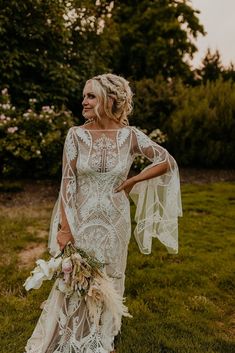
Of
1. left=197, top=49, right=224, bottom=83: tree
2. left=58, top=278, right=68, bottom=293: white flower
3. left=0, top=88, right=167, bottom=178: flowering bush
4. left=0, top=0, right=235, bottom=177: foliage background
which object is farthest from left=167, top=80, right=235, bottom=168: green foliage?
left=58, top=278, right=68, bottom=293: white flower

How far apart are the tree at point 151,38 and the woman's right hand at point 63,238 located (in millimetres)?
18753

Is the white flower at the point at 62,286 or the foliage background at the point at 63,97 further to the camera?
the foliage background at the point at 63,97

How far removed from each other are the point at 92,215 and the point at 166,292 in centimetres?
224

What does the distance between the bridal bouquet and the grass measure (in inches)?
36.6

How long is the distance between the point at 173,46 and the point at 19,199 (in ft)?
54.0

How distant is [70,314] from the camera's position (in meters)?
3.81

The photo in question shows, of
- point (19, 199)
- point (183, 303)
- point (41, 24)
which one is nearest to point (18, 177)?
point (19, 199)

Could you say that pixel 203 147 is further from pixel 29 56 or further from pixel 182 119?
pixel 29 56

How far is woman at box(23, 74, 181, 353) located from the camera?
3674mm

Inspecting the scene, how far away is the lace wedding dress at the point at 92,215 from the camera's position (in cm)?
371

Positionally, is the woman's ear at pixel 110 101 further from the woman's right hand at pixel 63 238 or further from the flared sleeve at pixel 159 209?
the woman's right hand at pixel 63 238

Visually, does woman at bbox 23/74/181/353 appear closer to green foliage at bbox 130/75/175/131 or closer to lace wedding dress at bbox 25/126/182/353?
lace wedding dress at bbox 25/126/182/353

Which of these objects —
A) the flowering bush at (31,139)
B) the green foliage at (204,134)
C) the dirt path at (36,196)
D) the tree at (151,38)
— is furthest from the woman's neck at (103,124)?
the tree at (151,38)

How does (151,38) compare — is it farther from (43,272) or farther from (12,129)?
(43,272)
